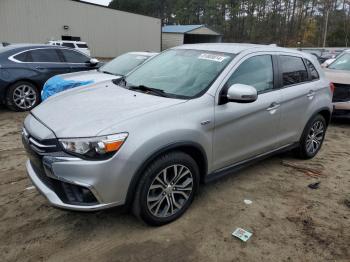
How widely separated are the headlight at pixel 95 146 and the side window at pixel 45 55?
635cm

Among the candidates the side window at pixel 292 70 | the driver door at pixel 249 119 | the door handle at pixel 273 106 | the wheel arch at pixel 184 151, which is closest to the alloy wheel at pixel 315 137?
the side window at pixel 292 70

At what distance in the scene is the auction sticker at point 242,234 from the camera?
10.4 feet

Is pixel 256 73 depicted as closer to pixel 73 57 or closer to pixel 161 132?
pixel 161 132

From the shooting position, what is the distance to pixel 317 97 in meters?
4.85

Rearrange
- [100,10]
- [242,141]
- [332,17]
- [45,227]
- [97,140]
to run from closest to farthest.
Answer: [97,140] → [45,227] → [242,141] → [100,10] → [332,17]

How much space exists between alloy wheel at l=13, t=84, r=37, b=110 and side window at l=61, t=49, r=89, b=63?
138 cm

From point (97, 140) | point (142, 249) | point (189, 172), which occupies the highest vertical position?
point (97, 140)

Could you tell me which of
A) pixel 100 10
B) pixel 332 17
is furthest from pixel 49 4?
pixel 332 17

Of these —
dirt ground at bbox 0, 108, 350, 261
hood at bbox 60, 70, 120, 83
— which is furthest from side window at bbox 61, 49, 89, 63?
dirt ground at bbox 0, 108, 350, 261

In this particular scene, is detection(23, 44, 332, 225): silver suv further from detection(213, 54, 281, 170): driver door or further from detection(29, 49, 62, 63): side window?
detection(29, 49, 62, 63): side window

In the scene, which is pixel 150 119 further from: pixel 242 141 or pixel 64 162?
pixel 242 141

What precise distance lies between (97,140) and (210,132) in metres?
1.20

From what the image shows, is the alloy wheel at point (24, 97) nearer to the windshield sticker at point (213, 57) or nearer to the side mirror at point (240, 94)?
the windshield sticker at point (213, 57)

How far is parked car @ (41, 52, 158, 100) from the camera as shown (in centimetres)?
656
